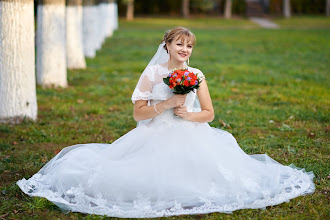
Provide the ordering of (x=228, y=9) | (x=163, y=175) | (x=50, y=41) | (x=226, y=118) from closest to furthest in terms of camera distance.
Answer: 1. (x=163, y=175)
2. (x=226, y=118)
3. (x=50, y=41)
4. (x=228, y=9)

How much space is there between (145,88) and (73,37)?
895cm

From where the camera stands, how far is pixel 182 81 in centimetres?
453

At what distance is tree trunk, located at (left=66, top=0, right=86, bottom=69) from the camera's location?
1333cm

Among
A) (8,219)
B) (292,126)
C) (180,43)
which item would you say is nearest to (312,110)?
(292,126)

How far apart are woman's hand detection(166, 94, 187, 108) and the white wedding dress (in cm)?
20

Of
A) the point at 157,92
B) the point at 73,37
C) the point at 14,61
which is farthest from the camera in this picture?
the point at 73,37

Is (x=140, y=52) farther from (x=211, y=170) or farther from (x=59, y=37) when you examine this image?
(x=211, y=170)

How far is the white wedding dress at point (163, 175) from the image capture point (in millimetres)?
4320

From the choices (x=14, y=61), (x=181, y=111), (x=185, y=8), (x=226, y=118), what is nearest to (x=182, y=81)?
(x=181, y=111)

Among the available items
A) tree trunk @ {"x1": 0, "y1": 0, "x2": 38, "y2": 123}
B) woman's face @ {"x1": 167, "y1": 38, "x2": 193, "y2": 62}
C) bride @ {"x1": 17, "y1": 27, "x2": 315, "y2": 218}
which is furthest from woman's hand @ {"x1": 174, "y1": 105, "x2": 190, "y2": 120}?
tree trunk @ {"x1": 0, "y1": 0, "x2": 38, "y2": 123}

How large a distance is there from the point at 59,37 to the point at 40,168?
5248 millimetres

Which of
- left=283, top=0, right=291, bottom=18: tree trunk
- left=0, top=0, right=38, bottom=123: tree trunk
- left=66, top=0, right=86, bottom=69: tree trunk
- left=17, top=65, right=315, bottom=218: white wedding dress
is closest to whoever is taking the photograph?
left=17, top=65, right=315, bottom=218: white wedding dress

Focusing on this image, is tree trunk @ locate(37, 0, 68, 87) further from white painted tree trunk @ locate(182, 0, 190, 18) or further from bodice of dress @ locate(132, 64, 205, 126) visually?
white painted tree trunk @ locate(182, 0, 190, 18)

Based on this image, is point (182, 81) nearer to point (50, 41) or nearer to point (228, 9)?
point (50, 41)
